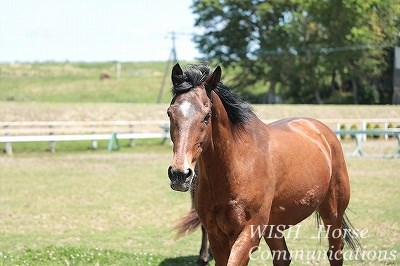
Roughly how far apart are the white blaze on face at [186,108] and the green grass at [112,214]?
3.31 meters

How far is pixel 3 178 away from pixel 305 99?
40.4 m

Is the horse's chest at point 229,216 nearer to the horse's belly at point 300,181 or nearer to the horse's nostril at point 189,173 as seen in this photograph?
the horse's belly at point 300,181

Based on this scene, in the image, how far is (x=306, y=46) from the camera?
51.7 metres

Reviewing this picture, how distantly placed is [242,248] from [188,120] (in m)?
1.14

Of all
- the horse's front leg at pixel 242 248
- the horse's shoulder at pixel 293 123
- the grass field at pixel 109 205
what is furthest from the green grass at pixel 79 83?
the horse's front leg at pixel 242 248

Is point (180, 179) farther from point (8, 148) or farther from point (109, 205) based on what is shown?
point (8, 148)

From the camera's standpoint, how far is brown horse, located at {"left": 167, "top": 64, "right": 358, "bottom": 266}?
470 cm

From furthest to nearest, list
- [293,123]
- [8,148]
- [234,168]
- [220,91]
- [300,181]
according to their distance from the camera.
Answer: [8,148], [293,123], [300,181], [220,91], [234,168]

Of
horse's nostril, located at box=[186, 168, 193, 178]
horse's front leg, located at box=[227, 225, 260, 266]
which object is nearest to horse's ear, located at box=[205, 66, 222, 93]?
horse's nostril, located at box=[186, 168, 193, 178]

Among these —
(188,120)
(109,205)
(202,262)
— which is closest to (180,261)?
(202,262)

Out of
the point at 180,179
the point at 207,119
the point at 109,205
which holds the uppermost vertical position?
the point at 207,119

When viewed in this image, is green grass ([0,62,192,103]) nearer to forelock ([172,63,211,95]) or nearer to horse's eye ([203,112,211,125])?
forelock ([172,63,211,95])

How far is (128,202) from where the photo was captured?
42.4ft

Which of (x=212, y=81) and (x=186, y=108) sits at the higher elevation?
(x=212, y=81)
